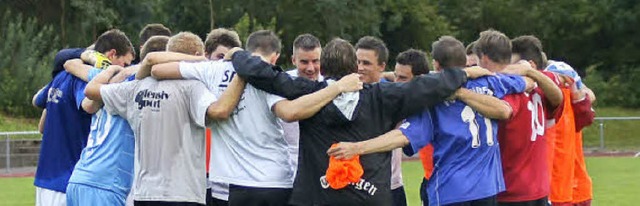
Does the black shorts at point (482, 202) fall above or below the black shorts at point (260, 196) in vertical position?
below

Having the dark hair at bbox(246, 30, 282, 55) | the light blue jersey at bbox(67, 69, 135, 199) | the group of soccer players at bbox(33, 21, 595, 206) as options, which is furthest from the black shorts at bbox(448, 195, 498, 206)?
the light blue jersey at bbox(67, 69, 135, 199)

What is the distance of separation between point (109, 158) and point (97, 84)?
54 centimetres

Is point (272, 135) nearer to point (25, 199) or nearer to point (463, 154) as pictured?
point (463, 154)

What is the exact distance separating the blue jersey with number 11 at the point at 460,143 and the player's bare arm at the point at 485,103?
0.05 meters

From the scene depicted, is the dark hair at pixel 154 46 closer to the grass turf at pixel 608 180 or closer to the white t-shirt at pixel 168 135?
the white t-shirt at pixel 168 135

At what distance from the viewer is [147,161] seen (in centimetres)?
800

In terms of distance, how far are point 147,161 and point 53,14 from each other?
34041 millimetres

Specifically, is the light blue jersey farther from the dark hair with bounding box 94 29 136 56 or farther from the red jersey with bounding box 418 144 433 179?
the red jersey with bounding box 418 144 433 179

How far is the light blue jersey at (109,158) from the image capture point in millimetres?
8430

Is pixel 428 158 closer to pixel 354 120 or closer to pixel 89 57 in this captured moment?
pixel 354 120

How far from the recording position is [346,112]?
722cm

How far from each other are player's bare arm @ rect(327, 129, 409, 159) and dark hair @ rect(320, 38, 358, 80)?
44cm

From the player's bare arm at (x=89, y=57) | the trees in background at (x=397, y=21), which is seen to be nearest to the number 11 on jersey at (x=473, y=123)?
the player's bare arm at (x=89, y=57)

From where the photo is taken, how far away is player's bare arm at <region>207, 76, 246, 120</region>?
7.56 m
